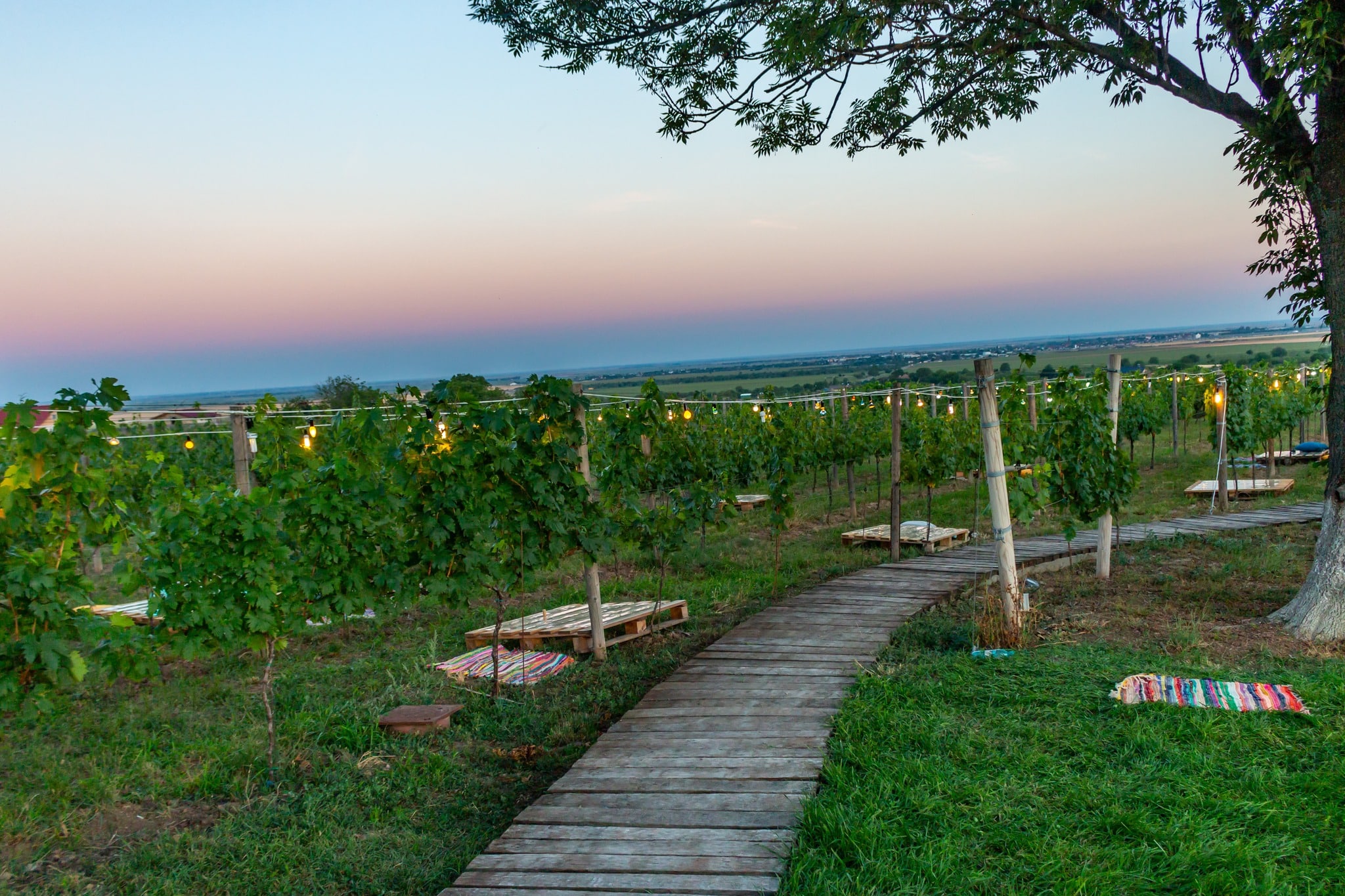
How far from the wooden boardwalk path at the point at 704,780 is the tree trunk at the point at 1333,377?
2.48m

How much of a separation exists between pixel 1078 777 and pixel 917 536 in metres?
6.06

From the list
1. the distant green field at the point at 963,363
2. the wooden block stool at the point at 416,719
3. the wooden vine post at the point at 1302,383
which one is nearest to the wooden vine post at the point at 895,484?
the wooden block stool at the point at 416,719

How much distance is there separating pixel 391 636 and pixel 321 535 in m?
2.27

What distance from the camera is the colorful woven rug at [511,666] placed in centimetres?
526

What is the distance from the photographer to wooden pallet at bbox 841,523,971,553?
9062 mm

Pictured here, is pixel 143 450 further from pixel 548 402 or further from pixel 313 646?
pixel 548 402

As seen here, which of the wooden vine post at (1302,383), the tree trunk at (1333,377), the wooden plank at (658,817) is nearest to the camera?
the wooden plank at (658,817)

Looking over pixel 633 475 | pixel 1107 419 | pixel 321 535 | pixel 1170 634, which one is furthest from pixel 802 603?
pixel 321 535

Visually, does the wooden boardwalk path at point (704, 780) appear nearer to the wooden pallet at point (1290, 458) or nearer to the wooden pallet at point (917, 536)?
the wooden pallet at point (917, 536)

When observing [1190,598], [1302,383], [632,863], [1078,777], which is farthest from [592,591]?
[1302,383]

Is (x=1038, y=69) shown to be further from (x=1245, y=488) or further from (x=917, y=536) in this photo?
(x=1245, y=488)

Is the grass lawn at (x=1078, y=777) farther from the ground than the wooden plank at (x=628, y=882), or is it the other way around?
the wooden plank at (x=628, y=882)

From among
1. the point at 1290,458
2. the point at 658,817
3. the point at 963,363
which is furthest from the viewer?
the point at 963,363

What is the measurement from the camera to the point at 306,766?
392cm
